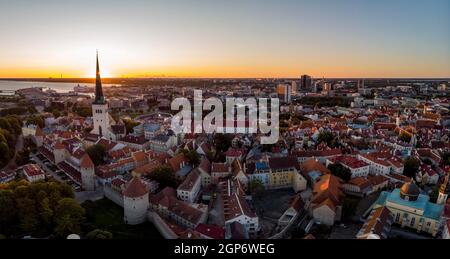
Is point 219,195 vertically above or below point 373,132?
below

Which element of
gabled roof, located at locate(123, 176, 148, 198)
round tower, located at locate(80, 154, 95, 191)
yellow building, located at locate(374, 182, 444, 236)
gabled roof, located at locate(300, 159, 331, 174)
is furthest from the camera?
gabled roof, located at locate(300, 159, 331, 174)

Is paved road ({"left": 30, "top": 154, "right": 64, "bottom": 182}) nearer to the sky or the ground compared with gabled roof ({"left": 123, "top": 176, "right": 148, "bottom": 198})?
nearer to the ground

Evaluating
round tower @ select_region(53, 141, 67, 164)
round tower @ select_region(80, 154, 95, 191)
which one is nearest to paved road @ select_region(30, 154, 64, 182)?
round tower @ select_region(53, 141, 67, 164)

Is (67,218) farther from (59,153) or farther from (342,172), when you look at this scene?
(342,172)

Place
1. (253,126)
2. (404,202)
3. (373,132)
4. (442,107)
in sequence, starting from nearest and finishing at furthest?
(404,202)
(373,132)
(253,126)
(442,107)

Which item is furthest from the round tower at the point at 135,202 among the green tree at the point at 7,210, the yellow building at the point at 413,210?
the yellow building at the point at 413,210

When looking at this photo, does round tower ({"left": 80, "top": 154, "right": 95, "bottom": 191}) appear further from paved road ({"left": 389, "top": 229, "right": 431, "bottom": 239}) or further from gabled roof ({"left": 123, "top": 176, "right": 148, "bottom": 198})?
paved road ({"left": 389, "top": 229, "right": 431, "bottom": 239})
